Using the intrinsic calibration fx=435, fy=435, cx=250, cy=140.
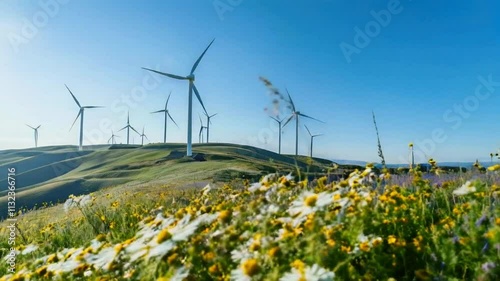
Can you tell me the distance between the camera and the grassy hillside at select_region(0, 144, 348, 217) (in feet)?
88.1

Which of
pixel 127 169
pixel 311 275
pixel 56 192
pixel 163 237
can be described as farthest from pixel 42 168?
pixel 311 275

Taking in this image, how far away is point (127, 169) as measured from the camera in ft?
179

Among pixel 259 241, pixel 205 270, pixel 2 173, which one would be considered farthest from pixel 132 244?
pixel 2 173

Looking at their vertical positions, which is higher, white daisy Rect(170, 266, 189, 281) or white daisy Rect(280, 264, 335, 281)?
white daisy Rect(280, 264, 335, 281)

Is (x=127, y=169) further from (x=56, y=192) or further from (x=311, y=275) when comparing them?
(x=311, y=275)

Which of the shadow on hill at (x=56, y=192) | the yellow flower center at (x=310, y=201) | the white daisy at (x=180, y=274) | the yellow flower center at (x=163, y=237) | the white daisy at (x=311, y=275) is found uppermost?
the yellow flower center at (x=310, y=201)

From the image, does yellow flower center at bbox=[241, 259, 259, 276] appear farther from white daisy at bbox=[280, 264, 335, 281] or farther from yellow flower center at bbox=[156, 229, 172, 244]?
yellow flower center at bbox=[156, 229, 172, 244]

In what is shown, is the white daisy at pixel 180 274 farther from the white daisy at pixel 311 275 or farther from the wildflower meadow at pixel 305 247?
the white daisy at pixel 311 275

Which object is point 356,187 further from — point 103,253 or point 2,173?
point 2,173

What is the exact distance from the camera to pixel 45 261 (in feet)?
13.1

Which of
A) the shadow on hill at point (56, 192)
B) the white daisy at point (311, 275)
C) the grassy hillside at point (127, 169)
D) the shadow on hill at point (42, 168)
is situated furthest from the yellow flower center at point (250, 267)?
the shadow on hill at point (42, 168)

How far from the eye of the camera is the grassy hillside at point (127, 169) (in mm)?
26859

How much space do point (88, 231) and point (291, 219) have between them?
16.8 feet

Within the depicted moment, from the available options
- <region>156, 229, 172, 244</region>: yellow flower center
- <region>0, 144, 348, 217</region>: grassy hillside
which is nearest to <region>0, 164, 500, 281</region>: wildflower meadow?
<region>156, 229, 172, 244</region>: yellow flower center
